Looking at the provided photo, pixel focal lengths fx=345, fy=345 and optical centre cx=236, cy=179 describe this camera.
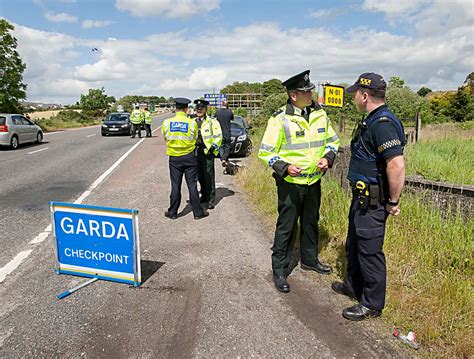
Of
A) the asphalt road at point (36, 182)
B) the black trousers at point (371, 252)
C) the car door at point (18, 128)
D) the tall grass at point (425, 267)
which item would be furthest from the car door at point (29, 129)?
the black trousers at point (371, 252)

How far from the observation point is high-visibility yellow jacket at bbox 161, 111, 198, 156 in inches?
215

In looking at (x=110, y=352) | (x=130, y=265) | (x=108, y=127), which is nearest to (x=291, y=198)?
(x=130, y=265)

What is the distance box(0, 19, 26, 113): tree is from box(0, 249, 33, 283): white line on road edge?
22244 millimetres

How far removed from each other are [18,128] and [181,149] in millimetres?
12882

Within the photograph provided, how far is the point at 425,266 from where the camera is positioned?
364cm

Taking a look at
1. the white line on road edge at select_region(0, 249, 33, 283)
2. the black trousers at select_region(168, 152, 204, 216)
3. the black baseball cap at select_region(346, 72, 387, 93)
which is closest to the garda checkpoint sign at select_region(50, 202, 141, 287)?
the white line on road edge at select_region(0, 249, 33, 283)

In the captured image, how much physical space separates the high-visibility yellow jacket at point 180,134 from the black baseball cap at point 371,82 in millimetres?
3087

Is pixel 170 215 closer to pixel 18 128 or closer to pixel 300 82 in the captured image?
pixel 300 82

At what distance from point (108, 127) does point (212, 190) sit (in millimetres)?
17488

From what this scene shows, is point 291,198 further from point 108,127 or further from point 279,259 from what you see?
point 108,127

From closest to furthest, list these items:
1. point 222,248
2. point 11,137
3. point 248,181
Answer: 1. point 222,248
2. point 248,181
3. point 11,137

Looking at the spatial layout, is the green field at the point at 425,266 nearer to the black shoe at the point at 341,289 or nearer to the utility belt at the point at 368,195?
the black shoe at the point at 341,289

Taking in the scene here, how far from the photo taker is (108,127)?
21797 millimetres

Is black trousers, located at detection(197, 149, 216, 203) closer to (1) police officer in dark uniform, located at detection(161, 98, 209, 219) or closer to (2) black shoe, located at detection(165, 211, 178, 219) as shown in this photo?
(1) police officer in dark uniform, located at detection(161, 98, 209, 219)
